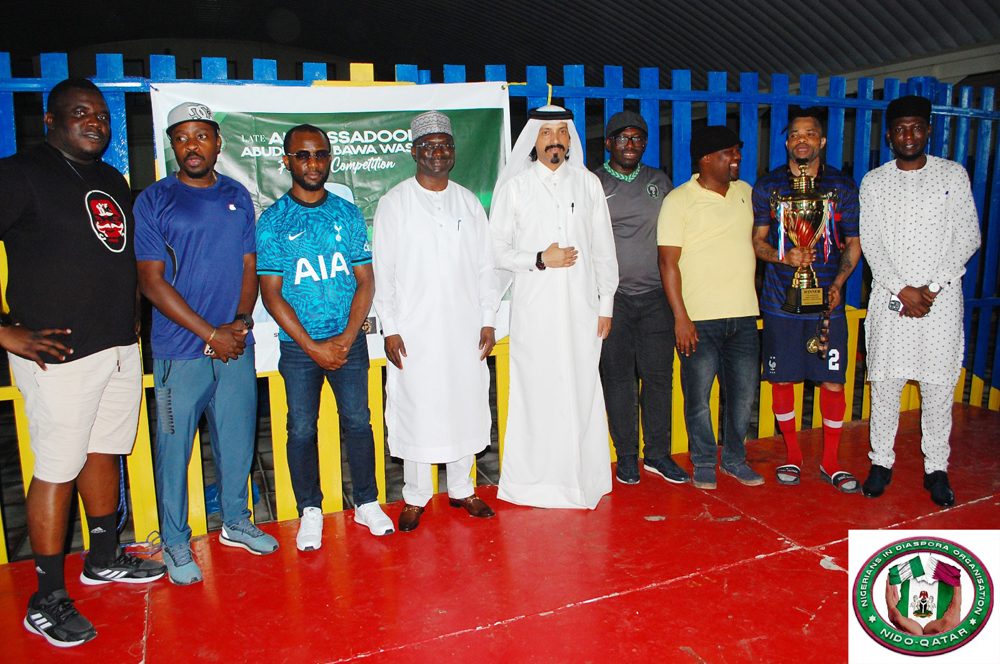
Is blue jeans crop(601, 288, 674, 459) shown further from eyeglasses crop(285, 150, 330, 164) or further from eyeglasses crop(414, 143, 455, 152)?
eyeglasses crop(285, 150, 330, 164)

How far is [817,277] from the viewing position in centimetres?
427

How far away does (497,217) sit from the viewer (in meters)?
4.12

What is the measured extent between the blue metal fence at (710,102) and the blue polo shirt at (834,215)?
66 centimetres

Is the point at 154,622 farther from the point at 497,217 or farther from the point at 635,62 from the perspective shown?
the point at 635,62

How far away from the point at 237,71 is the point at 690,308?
20.3m

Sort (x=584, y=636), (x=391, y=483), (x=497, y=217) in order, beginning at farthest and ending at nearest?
(x=391, y=483)
(x=497, y=217)
(x=584, y=636)

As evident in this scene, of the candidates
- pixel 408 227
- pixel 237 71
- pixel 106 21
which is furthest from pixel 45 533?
pixel 237 71

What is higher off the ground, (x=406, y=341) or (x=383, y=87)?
(x=383, y=87)

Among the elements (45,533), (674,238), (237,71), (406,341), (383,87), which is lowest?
(45,533)

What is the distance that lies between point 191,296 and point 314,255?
2.08 ft

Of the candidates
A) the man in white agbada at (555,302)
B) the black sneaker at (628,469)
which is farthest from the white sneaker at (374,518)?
the black sneaker at (628,469)

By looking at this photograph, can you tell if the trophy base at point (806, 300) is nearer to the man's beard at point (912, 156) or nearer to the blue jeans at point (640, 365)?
the blue jeans at point (640, 365)

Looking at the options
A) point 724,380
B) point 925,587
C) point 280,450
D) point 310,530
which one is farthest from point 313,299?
point 925,587

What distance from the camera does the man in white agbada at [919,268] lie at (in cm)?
405
